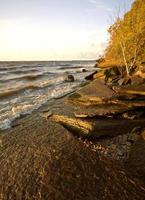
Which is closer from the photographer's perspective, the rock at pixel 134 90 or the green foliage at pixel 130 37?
the rock at pixel 134 90

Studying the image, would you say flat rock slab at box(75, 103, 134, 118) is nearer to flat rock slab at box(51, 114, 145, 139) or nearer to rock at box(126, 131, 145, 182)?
flat rock slab at box(51, 114, 145, 139)

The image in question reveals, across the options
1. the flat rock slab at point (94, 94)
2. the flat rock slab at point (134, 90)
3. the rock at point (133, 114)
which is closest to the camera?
the rock at point (133, 114)

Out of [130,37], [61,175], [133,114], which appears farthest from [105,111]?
[130,37]

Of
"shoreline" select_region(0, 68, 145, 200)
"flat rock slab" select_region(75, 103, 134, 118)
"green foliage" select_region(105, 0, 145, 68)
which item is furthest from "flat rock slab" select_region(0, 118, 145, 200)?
"green foliage" select_region(105, 0, 145, 68)

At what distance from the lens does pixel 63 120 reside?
11.7 metres

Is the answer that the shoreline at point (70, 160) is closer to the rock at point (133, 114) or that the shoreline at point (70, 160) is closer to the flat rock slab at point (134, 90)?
the rock at point (133, 114)

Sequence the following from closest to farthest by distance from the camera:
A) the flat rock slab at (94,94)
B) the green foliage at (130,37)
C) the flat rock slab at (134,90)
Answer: the flat rock slab at (134,90) → the flat rock slab at (94,94) → the green foliage at (130,37)

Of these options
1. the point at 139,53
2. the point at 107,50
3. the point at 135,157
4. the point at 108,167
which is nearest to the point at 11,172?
the point at 108,167

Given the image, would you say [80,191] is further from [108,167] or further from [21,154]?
[21,154]

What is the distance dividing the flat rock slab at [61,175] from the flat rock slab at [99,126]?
74.9 inches

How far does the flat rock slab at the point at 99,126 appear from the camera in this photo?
1041cm

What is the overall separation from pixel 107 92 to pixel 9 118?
5.90 metres

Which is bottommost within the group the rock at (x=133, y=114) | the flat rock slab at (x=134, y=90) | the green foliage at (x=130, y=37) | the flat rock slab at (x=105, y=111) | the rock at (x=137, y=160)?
the rock at (x=137, y=160)

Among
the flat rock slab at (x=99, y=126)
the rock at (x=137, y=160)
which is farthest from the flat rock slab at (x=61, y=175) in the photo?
the flat rock slab at (x=99, y=126)
